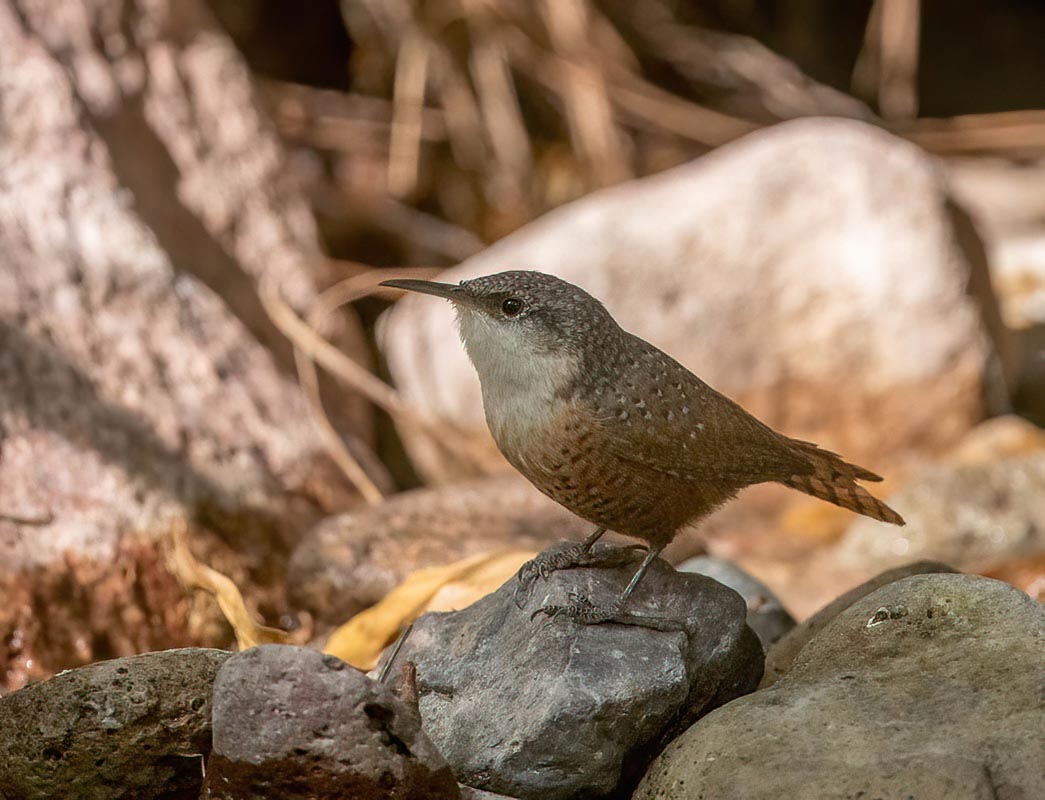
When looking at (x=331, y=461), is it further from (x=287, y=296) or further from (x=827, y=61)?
(x=827, y=61)

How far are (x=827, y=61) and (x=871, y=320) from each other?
6.63 meters

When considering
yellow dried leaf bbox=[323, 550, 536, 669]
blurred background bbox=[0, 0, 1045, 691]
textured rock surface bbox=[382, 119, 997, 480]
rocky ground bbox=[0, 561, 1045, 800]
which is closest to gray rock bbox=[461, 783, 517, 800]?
rocky ground bbox=[0, 561, 1045, 800]

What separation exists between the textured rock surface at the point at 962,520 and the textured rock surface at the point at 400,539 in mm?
1558

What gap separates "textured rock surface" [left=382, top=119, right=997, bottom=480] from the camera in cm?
673

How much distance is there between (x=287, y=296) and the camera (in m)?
6.40

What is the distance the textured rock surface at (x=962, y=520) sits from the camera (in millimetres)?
5852

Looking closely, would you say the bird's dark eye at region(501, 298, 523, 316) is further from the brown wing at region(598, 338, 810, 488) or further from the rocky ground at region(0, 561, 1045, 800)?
the rocky ground at region(0, 561, 1045, 800)

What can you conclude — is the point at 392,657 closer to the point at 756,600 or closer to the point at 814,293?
the point at 756,600

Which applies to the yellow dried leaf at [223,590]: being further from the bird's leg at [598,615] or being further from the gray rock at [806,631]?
the gray rock at [806,631]

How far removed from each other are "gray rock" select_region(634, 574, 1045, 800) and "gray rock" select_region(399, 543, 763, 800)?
14cm

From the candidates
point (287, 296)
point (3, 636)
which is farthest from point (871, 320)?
point (3, 636)

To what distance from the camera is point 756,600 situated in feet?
13.9

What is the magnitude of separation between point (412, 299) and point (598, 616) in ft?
15.4

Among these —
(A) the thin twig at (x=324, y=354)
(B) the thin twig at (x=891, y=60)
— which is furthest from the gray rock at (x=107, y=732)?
(B) the thin twig at (x=891, y=60)
